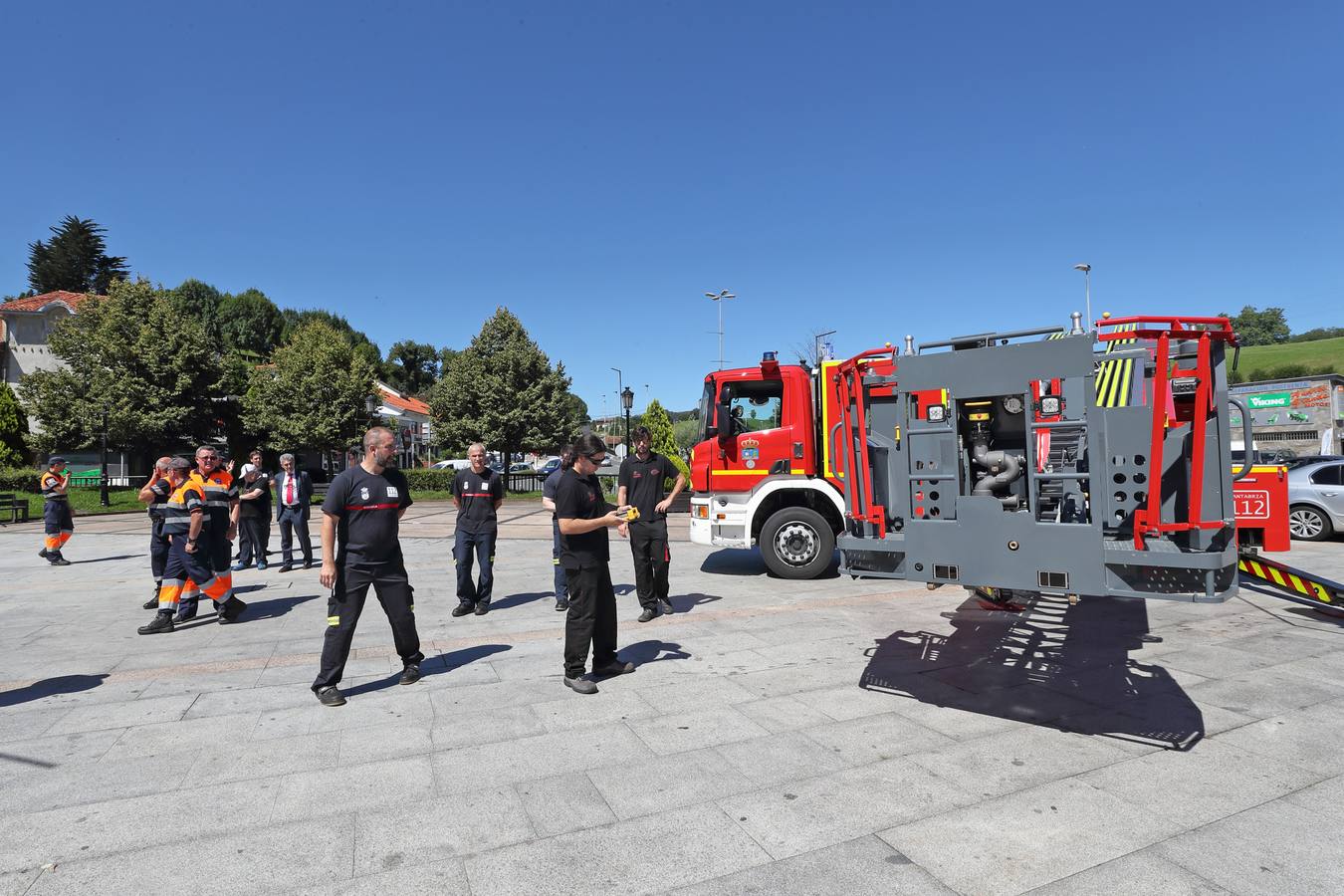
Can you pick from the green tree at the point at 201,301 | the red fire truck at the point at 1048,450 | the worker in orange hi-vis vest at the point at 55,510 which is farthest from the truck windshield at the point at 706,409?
the green tree at the point at 201,301

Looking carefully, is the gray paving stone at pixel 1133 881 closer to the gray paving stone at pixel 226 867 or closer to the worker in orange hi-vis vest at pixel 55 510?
the gray paving stone at pixel 226 867

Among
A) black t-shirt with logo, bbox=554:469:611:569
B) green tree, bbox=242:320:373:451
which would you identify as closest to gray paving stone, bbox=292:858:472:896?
black t-shirt with logo, bbox=554:469:611:569

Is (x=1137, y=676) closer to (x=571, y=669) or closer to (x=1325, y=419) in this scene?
(x=571, y=669)

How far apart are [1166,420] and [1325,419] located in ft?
143

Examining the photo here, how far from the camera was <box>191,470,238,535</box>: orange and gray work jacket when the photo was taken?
23.5ft

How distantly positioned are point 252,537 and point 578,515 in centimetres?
791

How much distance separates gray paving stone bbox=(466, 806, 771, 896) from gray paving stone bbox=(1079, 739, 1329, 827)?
75.1 inches

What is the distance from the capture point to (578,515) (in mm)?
5074

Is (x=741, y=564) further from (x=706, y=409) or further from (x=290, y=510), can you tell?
Answer: (x=290, y=510)

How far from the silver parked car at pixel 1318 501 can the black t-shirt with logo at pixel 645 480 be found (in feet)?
40.0

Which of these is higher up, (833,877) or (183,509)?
(183,509)

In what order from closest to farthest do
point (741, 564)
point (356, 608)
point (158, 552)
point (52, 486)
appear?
point (356, 608) < point (158, 552) < point (741, 564) < point (52, 486)

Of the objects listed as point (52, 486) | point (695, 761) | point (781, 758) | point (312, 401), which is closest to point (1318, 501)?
point (781, 758)

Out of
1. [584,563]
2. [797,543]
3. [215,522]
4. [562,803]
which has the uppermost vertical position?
[215,522]
